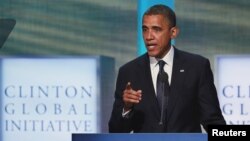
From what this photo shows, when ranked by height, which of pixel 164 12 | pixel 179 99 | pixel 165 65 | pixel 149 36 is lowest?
pixel 179 99

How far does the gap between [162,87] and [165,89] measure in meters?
0.02

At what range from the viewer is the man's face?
275cm

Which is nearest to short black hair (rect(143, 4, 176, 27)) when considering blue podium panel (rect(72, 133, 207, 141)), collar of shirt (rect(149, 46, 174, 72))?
collar of shirt (rect(149, 46, 174, 72))

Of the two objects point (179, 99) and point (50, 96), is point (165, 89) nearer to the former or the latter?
point (179, 99)

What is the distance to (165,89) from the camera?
276cm

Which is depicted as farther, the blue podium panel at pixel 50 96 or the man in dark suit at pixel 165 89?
the blue podium panel at pixel 50 96

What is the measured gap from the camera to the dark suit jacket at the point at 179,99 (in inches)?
108

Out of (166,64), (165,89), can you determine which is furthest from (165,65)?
(165,89)

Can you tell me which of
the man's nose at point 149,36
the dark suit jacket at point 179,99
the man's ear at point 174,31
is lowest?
the dark suit jacket at point 179,99

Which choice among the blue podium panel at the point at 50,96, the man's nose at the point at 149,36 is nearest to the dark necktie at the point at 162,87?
the man's nose at the point at 149,36

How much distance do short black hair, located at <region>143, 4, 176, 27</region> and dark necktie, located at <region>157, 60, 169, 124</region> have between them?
0.20 metres

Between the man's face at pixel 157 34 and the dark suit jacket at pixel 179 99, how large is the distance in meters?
0.05

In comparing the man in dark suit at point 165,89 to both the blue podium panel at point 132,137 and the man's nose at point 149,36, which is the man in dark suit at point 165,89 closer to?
the man's nose at point 149,36

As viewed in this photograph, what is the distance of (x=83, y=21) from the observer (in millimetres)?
2869
